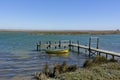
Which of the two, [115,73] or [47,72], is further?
[47,72]

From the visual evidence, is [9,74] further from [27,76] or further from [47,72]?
[47,72]

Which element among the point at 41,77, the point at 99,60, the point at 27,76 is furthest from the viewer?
the point at 99,60

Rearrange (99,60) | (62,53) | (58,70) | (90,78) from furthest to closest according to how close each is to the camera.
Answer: (62,53)
(99,60)
(58,70)
(90,78)

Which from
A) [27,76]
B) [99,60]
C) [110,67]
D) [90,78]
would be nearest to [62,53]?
[99,60]

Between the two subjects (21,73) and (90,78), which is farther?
(21,73)

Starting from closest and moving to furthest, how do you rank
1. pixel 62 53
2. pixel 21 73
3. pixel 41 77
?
pixel 41 77
pixel 21 73
pixel 62 53

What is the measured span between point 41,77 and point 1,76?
16.2ft

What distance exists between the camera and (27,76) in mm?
20688

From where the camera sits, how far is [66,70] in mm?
18953

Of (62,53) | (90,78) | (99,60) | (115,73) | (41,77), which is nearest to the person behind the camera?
(90,78)

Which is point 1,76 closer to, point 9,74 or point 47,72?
point 9,74

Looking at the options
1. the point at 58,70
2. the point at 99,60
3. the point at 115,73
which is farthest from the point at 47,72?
the point at 99,60

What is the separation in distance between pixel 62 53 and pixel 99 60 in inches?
660

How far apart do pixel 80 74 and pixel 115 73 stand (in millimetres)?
2312
